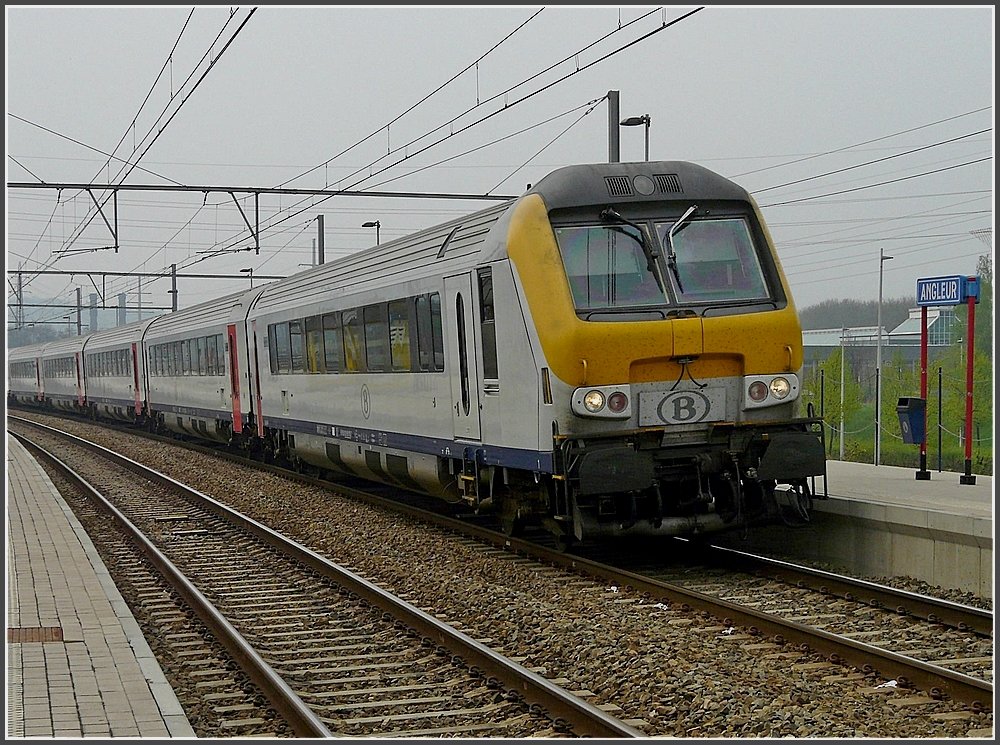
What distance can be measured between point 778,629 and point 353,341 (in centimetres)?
969

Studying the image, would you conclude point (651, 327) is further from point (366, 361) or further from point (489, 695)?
point (366, 361)

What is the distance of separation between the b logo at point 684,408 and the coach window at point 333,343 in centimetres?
779

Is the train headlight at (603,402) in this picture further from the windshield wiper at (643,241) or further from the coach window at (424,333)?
the coach window at (424,333)

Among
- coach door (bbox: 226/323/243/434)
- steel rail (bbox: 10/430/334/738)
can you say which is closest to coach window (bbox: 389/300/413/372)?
steel rail (bbox: 10/430/334/738)

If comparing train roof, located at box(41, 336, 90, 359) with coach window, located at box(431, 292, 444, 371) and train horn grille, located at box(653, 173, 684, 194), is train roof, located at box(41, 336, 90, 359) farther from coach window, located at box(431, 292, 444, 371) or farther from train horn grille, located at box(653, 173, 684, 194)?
train horn grille, located at box(653, 173, 684, 194)

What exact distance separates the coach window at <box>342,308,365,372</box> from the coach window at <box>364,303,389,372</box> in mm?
292

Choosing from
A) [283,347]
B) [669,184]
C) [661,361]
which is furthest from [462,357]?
[283,347]

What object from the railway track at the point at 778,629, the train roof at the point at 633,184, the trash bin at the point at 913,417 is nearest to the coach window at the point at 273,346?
the railway track at the point at 778,629

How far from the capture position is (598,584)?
10.6 m

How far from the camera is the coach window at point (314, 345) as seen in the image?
18812mm

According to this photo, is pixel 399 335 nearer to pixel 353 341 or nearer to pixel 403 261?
pixel 403 261

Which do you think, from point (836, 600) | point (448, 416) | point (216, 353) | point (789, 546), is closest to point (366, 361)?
point (448, 416)

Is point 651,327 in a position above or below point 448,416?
above

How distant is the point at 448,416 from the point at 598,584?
130 inches
